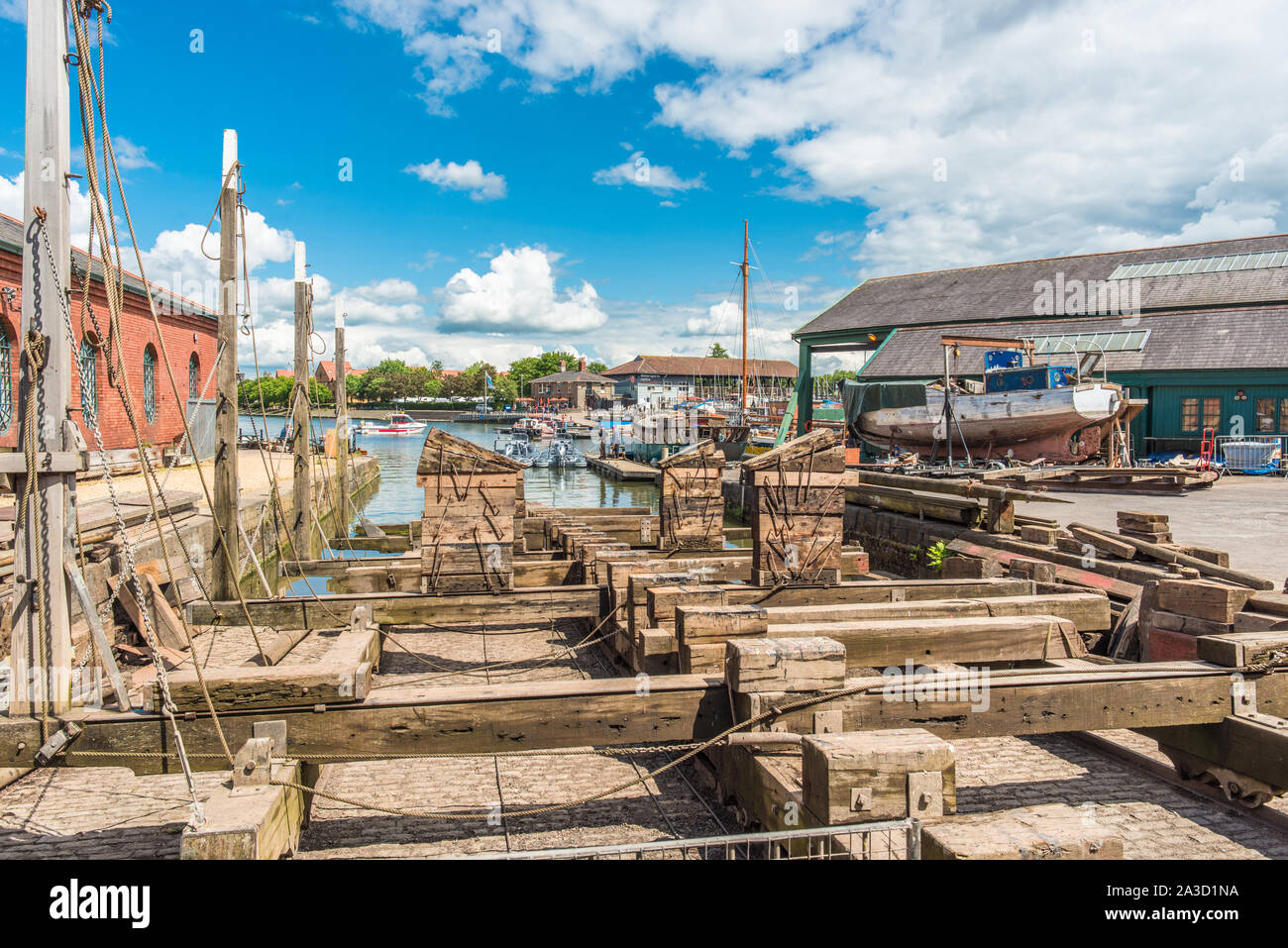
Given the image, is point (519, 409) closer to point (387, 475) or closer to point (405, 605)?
point (387, 475)

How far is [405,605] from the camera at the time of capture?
800 centimetres

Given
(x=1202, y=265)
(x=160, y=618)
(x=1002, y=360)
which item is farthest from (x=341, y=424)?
(x=1202, y=265)

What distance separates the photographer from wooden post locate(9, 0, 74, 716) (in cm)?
486

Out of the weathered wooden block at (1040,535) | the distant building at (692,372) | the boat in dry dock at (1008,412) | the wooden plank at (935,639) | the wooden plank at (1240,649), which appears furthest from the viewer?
the distant building at (692,372)

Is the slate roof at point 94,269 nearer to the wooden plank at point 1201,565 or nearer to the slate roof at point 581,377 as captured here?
the wooden plank at point 1201,565

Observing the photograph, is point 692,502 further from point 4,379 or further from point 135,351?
point 135,351

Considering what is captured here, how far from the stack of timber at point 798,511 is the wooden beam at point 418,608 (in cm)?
204

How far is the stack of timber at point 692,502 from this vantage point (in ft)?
37.1

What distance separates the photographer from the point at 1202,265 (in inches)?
1409

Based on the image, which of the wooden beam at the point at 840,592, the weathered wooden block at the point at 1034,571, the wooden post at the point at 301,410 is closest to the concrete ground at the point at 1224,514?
the weathered wooden block at the point at 1034,571

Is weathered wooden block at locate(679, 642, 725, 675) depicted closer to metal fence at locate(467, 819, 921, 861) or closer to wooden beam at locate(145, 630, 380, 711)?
metal fence at locate(467, 819, 921, 861)

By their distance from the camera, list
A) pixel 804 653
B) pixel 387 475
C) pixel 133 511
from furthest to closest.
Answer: pixel 387 475
pixel 133 511
pixel 804 653
